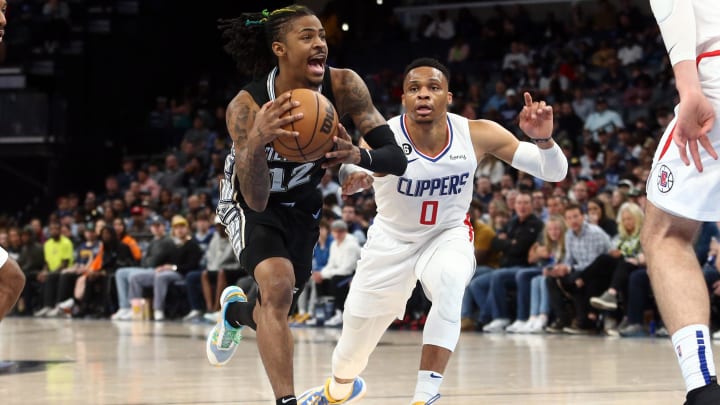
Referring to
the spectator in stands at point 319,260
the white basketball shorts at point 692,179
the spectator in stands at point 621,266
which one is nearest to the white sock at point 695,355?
→ the white basketball shorts at point 692,179

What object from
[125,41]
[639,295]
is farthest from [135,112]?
[639,295]

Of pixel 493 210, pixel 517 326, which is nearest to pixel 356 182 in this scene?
pixel 517 326

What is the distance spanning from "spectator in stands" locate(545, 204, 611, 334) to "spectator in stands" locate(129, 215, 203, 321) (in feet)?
18.1

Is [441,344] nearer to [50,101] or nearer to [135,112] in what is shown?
[50,101]

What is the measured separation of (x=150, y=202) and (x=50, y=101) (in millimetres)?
4208

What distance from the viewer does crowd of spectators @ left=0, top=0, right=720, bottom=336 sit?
38.1 ft

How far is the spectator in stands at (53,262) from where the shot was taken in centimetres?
1716

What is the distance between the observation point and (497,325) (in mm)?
12008

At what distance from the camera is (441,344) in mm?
5352

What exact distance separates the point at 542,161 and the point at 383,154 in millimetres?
1261

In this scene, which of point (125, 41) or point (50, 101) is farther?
point (125, 41)

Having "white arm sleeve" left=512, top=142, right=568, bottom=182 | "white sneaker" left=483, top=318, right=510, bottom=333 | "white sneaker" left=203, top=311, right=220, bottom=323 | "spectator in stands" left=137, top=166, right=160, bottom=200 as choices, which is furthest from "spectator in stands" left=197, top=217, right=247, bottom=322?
"white arm sleeve" left=512, top=142, right=568, bottom=182

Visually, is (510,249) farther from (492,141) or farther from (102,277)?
(102,277)

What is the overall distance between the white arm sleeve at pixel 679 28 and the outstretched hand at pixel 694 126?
0.16 m
